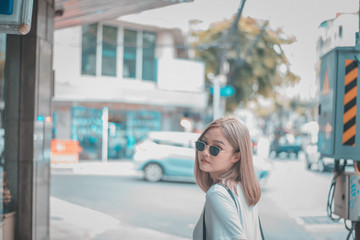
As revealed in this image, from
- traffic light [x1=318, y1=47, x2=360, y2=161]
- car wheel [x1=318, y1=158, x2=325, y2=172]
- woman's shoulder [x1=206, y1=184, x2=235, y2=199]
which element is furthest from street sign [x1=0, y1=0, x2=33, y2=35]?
car wheel [x1=318, y1=158, x2=325, y2=172]

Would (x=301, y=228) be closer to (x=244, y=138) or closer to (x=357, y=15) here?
(x=357, y=15)

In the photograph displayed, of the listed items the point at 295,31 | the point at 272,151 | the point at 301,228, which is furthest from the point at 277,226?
the point at 272,151

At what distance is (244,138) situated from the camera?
83.0 inches

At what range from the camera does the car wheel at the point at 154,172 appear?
12586 mm

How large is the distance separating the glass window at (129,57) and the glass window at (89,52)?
67.0 inches

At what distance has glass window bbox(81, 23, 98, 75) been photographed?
1989 cm

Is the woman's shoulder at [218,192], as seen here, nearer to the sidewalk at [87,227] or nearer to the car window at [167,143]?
the sidewalk at [87,227]

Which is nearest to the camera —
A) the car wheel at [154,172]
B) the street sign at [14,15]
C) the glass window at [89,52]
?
→ the street sign at [14,15]

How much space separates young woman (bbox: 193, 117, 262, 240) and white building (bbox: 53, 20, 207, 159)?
1615 cm

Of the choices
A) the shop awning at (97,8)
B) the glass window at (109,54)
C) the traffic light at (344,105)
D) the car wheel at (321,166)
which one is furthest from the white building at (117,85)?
the traffic light at (344,105)

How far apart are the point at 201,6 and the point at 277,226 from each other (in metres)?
4.36

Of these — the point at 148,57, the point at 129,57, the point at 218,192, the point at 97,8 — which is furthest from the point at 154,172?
the point at 218,192

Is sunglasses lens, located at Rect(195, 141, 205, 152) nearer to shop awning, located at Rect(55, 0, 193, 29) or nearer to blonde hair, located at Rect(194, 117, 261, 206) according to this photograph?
blonde hair, located at Rect(194, 117, 261, 206)

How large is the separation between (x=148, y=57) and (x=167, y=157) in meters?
10.5
